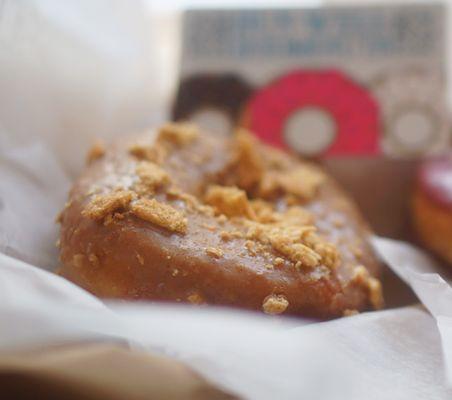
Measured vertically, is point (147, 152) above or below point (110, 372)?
above

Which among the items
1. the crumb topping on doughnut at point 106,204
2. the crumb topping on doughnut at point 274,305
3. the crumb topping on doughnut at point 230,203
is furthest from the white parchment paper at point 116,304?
the crumb topping on doughnut at point 230,203

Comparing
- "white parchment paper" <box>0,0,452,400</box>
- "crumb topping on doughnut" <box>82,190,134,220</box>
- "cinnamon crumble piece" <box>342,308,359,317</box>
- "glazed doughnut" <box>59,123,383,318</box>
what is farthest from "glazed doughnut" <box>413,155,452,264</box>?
"crumb topping on doughnut" <box>82,190,134,220</box>

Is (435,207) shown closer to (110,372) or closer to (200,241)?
(200,241)

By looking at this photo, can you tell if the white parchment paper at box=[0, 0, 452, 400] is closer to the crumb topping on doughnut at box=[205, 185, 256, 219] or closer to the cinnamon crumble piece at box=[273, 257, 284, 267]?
the cinnamon crumble piece at box=[273, 257, 284, 267]

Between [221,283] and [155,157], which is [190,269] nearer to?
[221,283]

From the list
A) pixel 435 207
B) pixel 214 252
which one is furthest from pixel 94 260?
pixel 435 207

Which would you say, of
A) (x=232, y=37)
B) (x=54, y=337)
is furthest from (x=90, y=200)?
(x=232, y=37)

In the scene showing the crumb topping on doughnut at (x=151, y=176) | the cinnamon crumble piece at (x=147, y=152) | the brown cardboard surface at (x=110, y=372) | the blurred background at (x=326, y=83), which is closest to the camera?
the brown cardboard surface at (x=110, y=372)

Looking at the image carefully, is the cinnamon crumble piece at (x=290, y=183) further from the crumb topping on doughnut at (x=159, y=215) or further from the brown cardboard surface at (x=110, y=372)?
the brown cardboard surface at (x=110, y=372)
